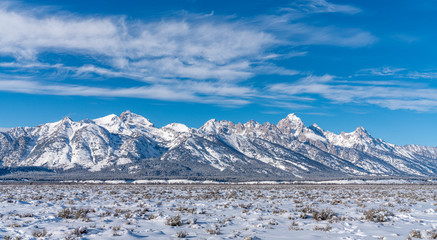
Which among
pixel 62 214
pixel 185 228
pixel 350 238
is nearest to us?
Result: pixel 350 238

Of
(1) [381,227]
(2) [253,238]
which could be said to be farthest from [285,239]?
(1) [381,227]

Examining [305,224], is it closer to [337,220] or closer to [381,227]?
[337,220]

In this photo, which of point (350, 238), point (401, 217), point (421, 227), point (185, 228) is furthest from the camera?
point (401, 217)

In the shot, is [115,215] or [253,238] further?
[115,215]

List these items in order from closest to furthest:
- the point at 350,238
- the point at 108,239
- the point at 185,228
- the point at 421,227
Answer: the point at 108,239, the point at 350,238, the point at 185,228, the point at 421,227

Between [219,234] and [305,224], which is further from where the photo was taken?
[305,224]

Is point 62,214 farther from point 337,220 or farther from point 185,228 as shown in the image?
point 337,220

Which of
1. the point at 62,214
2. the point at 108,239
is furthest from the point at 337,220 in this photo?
the point at 62,214

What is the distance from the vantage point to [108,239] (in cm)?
1471

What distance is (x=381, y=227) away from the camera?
1908 cm

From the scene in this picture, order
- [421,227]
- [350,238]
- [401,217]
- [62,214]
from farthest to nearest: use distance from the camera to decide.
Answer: [401,217] < [62,214] < [421,227] < [350,238]

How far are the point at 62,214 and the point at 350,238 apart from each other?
17.3 m

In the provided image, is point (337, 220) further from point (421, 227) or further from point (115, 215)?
point (115, 215)

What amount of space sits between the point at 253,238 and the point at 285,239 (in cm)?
155
